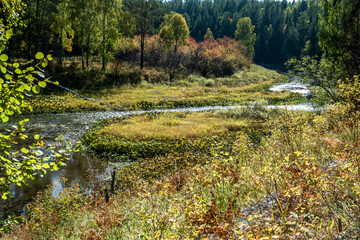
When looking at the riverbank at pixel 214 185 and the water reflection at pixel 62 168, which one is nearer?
the riverbank at pixel 214 185

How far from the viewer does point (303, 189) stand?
3.16 metres

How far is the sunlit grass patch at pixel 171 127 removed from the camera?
1400 cm

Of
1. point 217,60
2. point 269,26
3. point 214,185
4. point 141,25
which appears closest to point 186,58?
point 217,60

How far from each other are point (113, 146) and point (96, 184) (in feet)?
11.6

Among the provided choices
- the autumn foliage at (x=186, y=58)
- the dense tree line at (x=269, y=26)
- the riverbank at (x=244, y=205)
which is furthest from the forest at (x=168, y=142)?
the dense tree line at (x=269, y=26)

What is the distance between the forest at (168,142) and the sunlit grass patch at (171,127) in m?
0.13

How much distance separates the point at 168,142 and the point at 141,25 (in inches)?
1117

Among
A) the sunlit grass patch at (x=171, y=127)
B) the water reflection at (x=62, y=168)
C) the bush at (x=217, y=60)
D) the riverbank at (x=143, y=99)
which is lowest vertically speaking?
the water reflection at (x=62, y=168)

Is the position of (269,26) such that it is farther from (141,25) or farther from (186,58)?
(141,25)

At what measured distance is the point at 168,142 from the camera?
509 inches

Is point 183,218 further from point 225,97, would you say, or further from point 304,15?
point 304,15

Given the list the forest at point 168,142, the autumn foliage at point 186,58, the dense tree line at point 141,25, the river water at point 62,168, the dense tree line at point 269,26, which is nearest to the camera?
the forest at point 168,142

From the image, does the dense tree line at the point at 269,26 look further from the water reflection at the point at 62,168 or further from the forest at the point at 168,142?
the water reflection at the point at 62,168

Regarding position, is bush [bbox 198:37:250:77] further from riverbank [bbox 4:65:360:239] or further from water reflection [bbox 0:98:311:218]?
water reflection [bbox 0:98:311:218]
